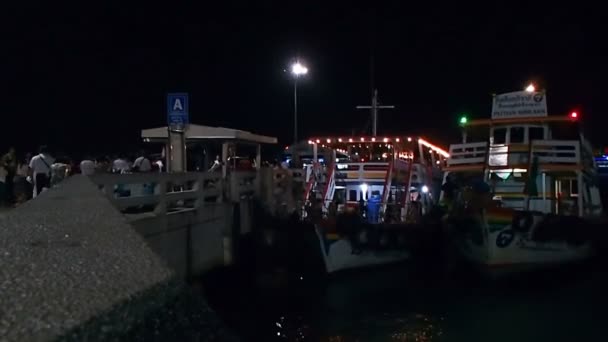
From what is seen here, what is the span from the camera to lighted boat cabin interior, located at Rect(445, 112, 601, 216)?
18.8m

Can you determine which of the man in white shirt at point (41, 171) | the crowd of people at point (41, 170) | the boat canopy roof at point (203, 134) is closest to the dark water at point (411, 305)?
the crowd of people at point (41, 170)

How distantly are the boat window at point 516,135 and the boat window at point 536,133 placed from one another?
21 cm

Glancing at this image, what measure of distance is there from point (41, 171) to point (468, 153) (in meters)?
11.3

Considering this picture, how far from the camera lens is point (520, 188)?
19891 millimetres

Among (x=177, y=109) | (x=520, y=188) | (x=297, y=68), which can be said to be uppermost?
(x=297, y=68)

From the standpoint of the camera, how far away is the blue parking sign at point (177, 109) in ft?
40.6

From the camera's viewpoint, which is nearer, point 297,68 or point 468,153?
point 468,153

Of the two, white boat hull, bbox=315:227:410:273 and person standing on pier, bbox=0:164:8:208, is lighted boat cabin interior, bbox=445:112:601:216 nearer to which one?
white boat hull, bbox=315:227:410:273

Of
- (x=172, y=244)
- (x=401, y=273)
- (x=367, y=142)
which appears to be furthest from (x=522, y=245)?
(x=172, y=244)

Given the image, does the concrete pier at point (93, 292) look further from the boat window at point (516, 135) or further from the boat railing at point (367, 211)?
the boat window at point (516, 135)

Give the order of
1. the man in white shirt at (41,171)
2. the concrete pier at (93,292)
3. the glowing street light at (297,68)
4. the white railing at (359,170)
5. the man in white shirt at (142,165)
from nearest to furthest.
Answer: the concrete pier at (93,292) < the man in white shirt at (41,171) < the man in white shirt at (142,165) < the white railing at (359,170) < the glowing street light at (297,68)

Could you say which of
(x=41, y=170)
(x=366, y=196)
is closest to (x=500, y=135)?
(x=366, y=196)

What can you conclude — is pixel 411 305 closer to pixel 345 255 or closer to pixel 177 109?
pixel 345 255

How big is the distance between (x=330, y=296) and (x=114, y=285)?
492 inches
